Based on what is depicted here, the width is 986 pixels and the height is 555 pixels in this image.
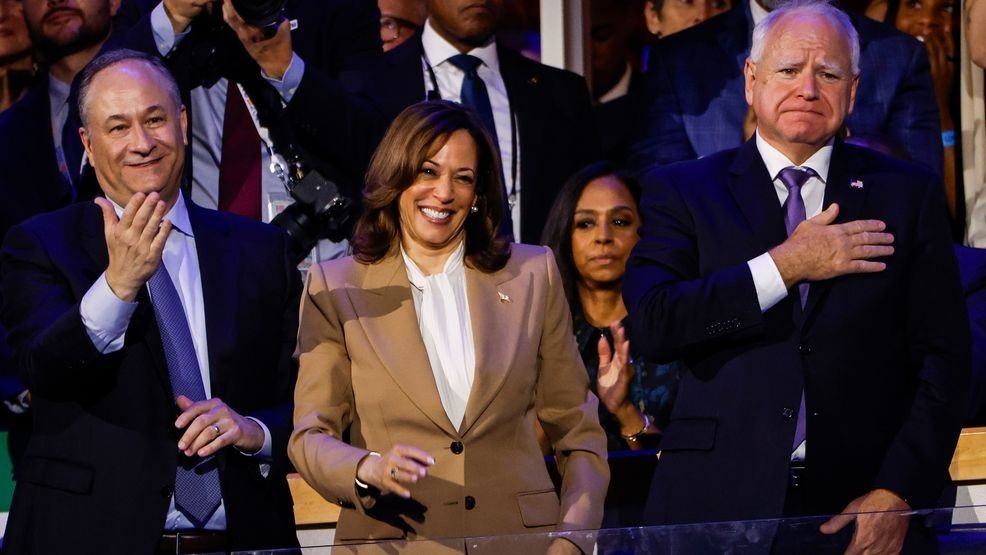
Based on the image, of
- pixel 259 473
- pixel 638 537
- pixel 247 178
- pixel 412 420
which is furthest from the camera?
pixel 247 178

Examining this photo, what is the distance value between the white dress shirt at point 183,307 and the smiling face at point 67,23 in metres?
1.35

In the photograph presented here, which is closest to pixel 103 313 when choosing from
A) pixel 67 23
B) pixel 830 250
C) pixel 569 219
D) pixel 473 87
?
pixel 830 250

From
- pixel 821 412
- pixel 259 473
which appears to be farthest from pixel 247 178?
pixel 821 412

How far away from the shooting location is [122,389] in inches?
Answer: 98.0

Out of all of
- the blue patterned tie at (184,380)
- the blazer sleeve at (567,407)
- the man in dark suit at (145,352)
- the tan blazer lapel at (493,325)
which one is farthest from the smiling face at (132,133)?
the blazer sleeve at (567,407)

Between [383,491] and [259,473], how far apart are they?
1.50ft

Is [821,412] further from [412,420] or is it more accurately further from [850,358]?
[412,420]

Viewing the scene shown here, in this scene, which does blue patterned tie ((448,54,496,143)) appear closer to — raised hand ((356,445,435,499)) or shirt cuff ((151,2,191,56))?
shirt cuff ((151,2,191,56))

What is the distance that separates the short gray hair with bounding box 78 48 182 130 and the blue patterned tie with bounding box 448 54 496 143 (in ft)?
3.80

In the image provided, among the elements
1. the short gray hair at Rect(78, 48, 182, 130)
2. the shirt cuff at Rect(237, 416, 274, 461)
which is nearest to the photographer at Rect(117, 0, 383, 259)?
the short gray hair at Rect(78, 48, 182, 130)

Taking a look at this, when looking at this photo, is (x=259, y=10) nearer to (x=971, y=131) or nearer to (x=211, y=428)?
(x=211, y=428)

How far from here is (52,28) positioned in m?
3.94

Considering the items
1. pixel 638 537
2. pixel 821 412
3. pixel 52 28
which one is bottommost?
pixel 638 537

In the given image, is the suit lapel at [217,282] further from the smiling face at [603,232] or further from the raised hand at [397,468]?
the smiling face at [603,232]
